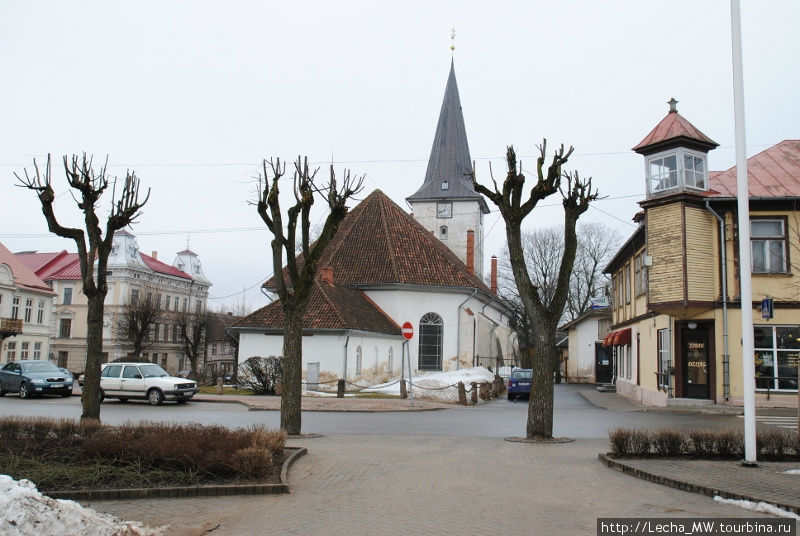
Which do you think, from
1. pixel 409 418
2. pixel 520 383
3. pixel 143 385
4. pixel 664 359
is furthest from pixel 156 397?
pixel 664 359

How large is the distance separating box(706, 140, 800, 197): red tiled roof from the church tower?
32.1 meters

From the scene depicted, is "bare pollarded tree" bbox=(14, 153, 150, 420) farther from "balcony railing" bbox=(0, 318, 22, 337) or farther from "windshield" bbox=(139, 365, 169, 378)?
"balcony railing" bbox=(0, 318, 22, 337)

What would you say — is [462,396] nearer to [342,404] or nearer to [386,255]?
[342,404]

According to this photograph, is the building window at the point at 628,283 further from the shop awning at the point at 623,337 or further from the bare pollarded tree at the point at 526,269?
the bare pollarded tree at the point at 526,269

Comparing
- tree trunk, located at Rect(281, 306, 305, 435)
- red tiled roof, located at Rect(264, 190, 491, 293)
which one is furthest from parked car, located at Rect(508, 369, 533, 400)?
tree trunk, located at Rect(281, 306, 305, 435)

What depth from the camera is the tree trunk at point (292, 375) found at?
15.0 meters

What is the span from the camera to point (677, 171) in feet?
77.0

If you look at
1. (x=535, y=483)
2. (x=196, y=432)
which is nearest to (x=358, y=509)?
(x=535, y=483)

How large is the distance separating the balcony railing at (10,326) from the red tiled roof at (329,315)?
23904mm

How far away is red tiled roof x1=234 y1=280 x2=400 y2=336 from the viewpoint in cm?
3241

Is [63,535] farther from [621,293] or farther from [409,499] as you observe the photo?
[621,293]

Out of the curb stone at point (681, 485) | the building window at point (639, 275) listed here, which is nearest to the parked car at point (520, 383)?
the building window at point (639, 275)

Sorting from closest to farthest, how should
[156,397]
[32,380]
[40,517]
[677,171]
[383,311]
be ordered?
Result: 1. [40,517]
2. [677,171]
3. [156,397]
4. [32,380]
5. [383,311]

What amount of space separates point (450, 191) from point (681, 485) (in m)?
49.8
